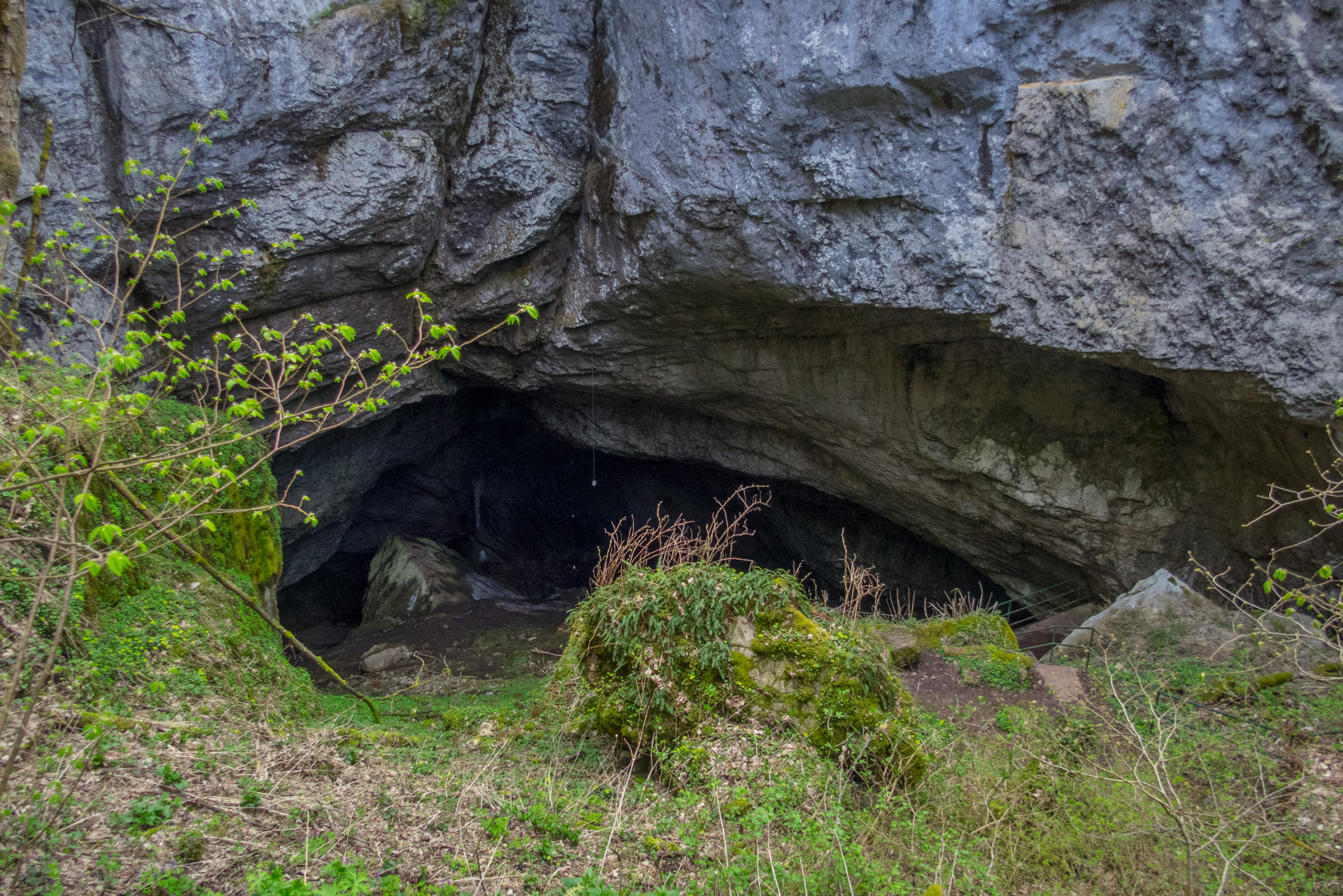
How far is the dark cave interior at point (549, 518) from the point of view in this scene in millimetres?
12961

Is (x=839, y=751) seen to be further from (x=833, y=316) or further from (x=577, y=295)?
(x=577, y=295)

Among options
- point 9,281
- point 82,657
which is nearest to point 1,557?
point 82,657

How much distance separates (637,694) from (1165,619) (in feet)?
20.1

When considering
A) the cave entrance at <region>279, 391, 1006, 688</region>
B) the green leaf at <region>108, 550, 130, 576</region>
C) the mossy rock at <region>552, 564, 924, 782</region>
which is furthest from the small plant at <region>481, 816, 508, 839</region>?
the cave entrance at <region>279, 391, 1006, 688</region>

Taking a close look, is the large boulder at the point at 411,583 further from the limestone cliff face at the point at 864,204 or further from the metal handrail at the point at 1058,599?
the metal handrail at the point at 1058,599

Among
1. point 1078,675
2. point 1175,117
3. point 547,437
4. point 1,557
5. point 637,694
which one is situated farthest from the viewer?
point 547,437

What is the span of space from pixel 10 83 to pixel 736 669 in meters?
4.66

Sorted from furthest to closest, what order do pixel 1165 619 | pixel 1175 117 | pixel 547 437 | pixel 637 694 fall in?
pixel 547 437
pixel 1165 619
pixel 1175 117
pixel 637 694

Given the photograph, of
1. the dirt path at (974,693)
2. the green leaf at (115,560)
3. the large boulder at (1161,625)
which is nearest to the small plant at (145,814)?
the green leaf at (115,560)

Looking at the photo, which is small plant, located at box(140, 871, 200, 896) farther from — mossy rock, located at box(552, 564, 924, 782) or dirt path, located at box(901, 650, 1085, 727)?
dirt path, located at box(901, 650, 1085, 727)

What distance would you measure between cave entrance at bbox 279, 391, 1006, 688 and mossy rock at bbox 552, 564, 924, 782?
7065 millimetres

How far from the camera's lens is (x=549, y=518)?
16.6 metres

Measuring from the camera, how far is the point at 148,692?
402 cm

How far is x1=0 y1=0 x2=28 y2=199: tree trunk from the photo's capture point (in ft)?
9.45
